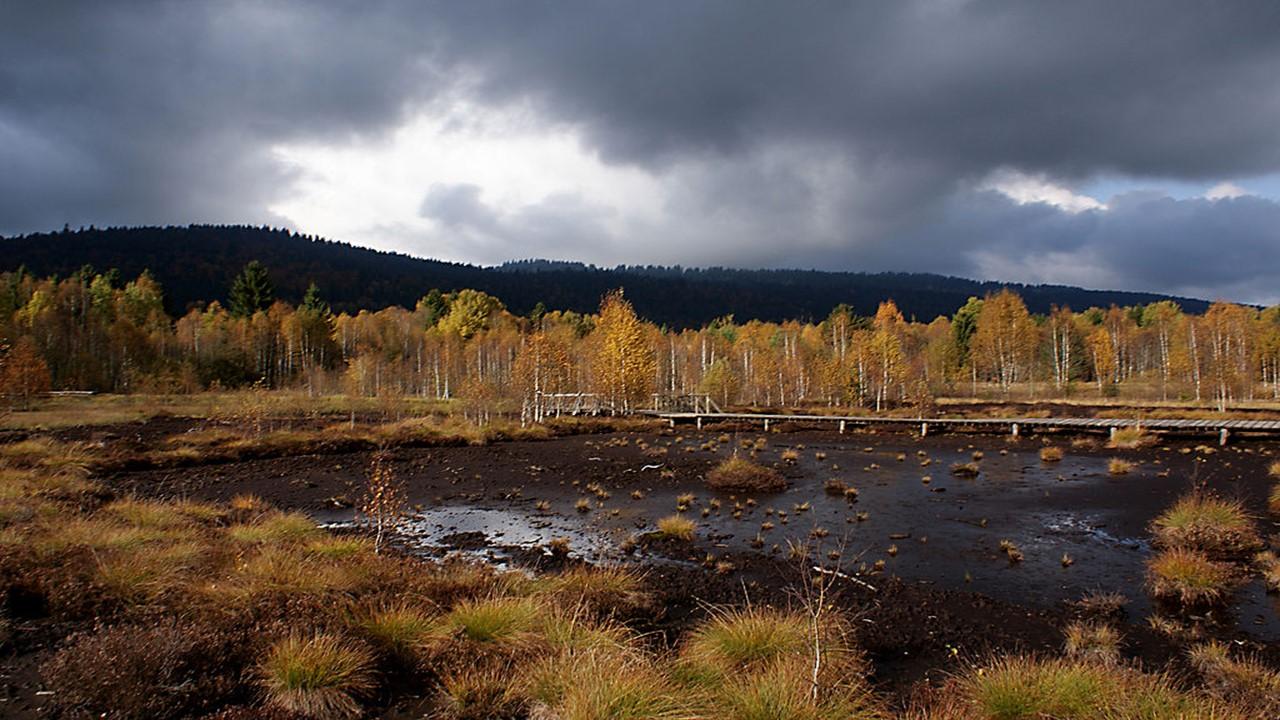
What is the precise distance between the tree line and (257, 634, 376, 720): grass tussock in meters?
35.3

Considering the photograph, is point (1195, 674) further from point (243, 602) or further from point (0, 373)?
point (0, 373)

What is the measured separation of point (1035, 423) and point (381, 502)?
1454 inches

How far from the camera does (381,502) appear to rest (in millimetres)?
17484

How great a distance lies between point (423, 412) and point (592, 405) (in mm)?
13193

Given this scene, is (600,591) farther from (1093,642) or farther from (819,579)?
(1093,642)

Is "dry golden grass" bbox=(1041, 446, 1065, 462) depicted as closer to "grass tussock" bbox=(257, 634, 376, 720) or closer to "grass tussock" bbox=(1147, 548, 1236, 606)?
"grass tussock" bbox=(1147, 548, 1236, 606)

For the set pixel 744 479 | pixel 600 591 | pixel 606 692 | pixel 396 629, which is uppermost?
pixel 606 692

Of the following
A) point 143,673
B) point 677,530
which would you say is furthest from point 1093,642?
point 143,673

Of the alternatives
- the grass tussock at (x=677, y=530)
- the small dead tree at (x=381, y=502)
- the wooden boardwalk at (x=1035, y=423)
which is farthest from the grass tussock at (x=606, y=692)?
the wooden boardwalk at (x=1035, y=423)

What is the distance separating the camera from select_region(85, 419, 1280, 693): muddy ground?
385 inches

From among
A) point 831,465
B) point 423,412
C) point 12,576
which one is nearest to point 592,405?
point 423,412

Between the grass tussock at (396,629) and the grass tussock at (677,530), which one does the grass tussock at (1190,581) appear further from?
the grass tussock at (396,629)

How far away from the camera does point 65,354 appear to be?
200ft

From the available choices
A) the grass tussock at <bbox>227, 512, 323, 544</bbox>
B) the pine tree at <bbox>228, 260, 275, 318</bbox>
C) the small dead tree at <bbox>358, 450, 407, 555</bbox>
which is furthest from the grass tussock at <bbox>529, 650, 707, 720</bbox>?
the pine tree at <bbox>228, 260, 275, 318</bbox>
